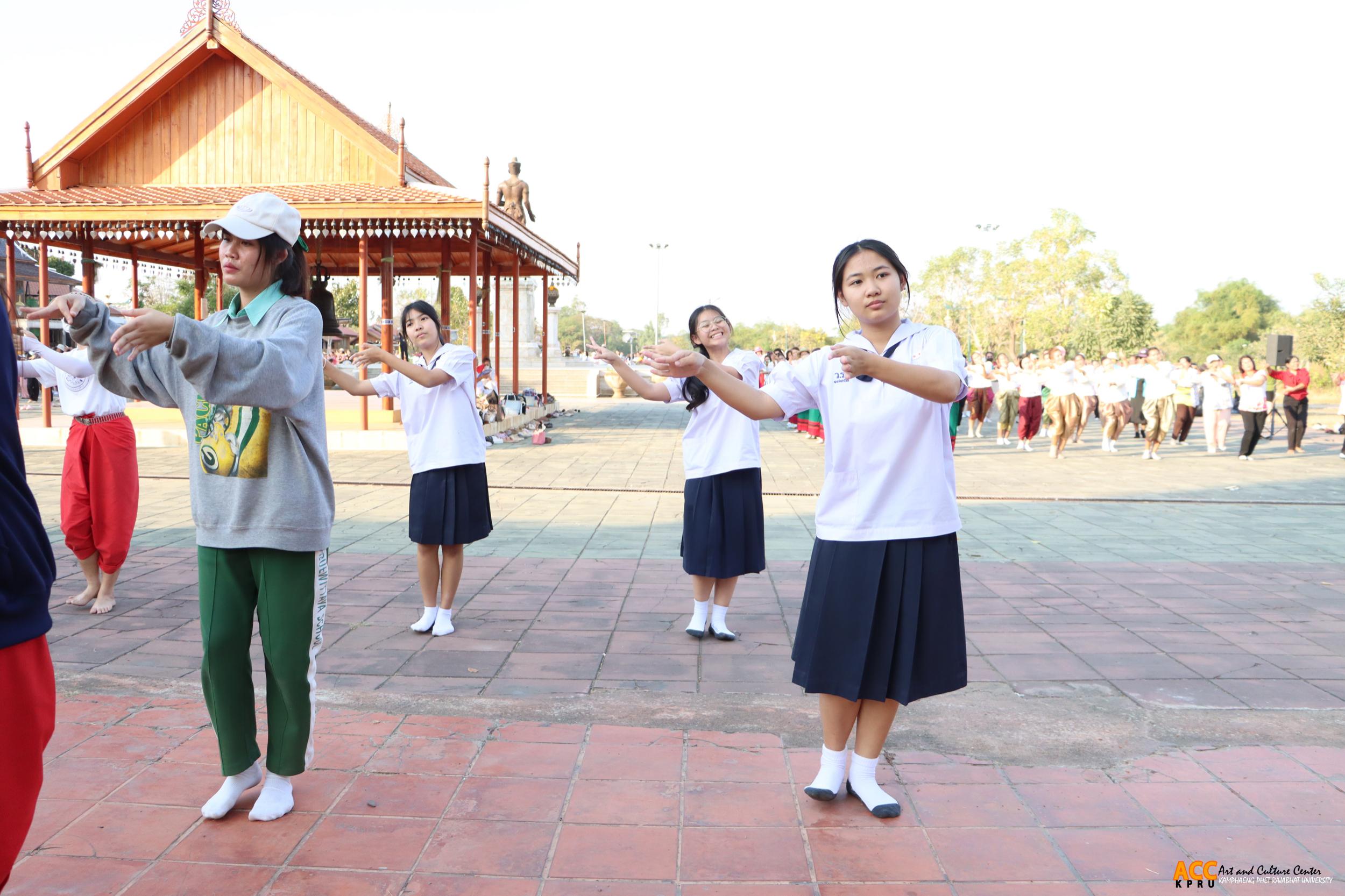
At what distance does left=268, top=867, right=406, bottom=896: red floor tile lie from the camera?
94.4 inches

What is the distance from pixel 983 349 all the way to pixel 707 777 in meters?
48.2

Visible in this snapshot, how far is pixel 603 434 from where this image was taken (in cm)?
1727

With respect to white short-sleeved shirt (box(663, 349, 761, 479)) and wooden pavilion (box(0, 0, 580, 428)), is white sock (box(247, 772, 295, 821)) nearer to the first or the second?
white short-sleeved shirt (box(663, 349, 761, 479))

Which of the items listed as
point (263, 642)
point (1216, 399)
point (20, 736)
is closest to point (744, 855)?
point (263, 642)

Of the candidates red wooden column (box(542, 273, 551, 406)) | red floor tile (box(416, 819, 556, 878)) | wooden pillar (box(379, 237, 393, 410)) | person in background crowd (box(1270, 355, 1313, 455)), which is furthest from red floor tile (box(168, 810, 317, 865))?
person in background crowd (box(1270, 355, 1313, 455))

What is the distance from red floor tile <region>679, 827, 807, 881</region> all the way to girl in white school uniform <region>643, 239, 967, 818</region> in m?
0.30

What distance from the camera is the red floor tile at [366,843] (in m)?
2.55

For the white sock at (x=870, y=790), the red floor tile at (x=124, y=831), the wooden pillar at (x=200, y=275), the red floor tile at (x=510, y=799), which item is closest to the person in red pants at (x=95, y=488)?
the red floor tile at (x=124, y=831)

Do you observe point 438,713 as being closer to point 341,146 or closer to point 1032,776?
point 1032,776

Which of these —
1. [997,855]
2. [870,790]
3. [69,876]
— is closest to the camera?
[69,876]

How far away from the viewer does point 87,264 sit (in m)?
15.2

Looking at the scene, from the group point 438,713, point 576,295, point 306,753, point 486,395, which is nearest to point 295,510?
point 306,753

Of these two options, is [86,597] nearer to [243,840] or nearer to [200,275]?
[243,840]

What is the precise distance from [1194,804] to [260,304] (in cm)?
313
